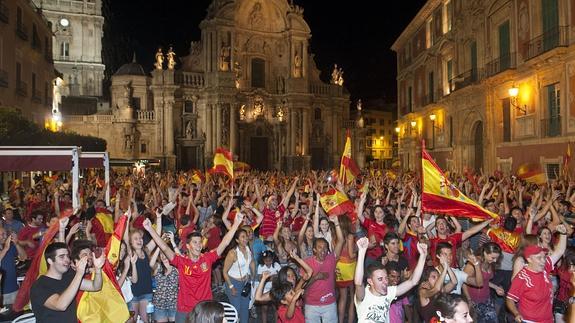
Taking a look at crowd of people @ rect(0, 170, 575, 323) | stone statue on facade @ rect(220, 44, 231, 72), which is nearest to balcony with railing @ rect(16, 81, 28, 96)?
stone statue on facade @ rect(220, 44, 231, 72)

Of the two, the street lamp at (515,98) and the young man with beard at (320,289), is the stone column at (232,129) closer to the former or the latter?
the street lamp at (515,98)

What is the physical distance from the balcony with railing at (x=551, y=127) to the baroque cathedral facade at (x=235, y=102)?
2726 cm

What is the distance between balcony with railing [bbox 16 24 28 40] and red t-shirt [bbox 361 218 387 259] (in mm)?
25563

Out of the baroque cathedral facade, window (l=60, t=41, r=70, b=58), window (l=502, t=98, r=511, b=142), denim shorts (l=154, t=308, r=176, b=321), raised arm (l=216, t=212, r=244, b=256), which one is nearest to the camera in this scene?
raised arm (l=216, t=212, r=244, b=256)

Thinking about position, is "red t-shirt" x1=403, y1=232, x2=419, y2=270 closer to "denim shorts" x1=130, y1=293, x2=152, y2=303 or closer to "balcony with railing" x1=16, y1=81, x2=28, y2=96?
"denim shorts" x1=130, y1=293, x2=152, y2=303

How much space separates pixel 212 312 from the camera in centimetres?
375

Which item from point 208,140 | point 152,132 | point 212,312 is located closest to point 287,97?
point 208,140

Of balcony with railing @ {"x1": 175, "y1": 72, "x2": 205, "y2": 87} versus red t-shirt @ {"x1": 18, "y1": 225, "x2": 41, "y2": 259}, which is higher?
balcony with railing @ {"x1": 175, "y1": 72, "x2": 205, "y2": 87}

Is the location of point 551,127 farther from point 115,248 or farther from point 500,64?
point 115,248

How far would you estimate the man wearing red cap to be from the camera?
5.53 meters

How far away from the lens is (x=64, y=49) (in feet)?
177

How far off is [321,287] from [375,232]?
265cm

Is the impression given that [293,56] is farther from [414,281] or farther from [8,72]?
[414,281]

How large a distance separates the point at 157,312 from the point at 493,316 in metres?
4.57
